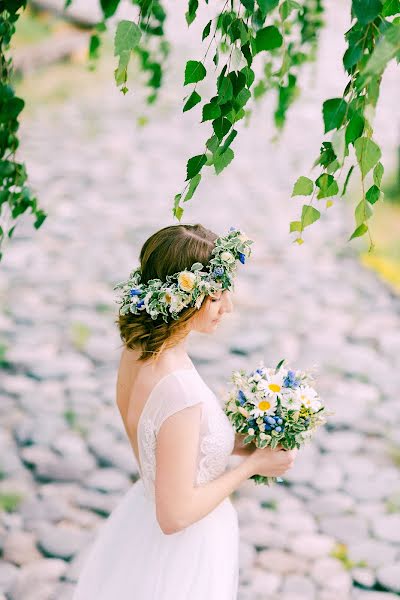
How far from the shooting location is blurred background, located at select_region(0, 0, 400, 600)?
14.0ft

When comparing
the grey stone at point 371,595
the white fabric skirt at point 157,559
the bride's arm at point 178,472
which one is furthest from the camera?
the grey stone at point 371,595

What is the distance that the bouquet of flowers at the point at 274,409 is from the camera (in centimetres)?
269

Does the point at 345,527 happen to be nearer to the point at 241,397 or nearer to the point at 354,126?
the point at 241,397

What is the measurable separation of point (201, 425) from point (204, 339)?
385cm

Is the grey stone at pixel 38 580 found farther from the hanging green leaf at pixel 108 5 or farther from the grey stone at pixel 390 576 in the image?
the hanging green leaf at pixel 108 5

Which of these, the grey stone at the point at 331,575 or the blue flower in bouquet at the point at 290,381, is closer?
the blue flower in bouquet at the point at 290,381

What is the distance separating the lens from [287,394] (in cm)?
273

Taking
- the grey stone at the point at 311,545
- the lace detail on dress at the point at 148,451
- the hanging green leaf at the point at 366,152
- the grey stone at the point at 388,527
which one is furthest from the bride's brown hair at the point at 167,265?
the grey stone at the point at 388,527

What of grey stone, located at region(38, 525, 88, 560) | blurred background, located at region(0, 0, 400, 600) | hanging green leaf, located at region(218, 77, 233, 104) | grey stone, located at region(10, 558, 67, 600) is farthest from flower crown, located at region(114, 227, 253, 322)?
grey stone, located at region(38, 525, 88, 560)

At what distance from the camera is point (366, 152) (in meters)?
1.97

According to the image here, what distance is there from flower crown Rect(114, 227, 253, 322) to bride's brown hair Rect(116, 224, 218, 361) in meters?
0.03

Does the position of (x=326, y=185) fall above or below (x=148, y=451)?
above

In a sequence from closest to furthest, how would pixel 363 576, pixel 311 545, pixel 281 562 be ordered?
pixel 363 576, pixel 281 562, pixel 311 545

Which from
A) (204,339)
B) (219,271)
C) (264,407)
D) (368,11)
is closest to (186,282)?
(219,271)
